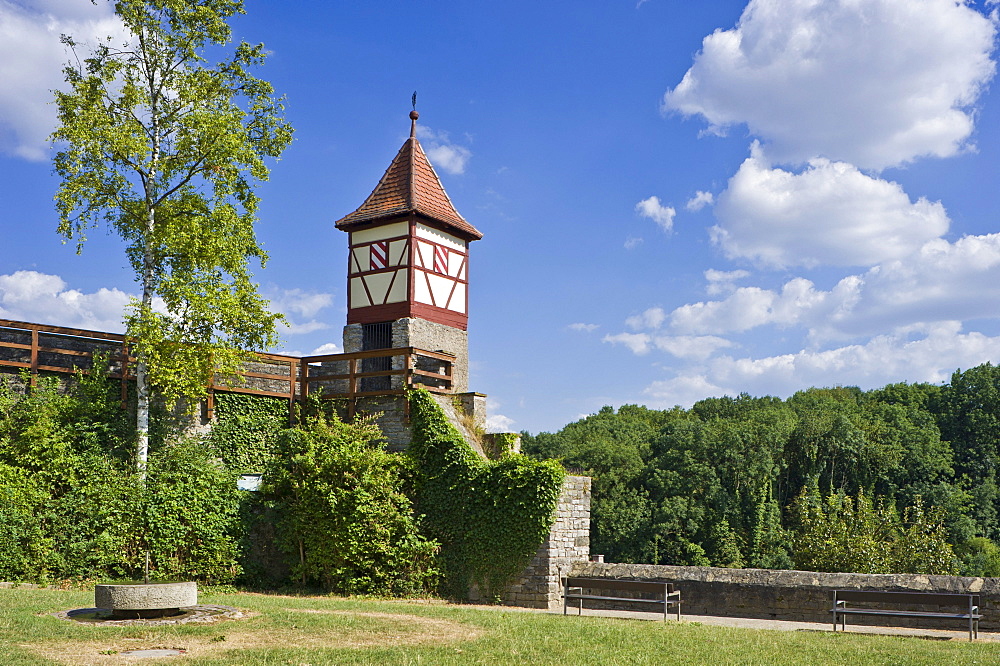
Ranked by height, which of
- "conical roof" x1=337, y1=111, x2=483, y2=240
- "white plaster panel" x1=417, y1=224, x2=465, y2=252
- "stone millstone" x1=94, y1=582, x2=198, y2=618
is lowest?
"stone millstone" x1=94, y1=582, x2=198, y2=618

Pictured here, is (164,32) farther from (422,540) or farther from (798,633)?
A: (798,633)

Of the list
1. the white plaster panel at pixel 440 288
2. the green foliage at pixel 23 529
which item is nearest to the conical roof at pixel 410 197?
the white plaster panel at pixel 440 288

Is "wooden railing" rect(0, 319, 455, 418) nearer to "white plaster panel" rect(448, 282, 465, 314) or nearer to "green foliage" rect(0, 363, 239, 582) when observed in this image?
"green foliage" rect(0, 363, 239, 582)

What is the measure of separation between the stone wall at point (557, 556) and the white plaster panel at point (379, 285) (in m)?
7.33

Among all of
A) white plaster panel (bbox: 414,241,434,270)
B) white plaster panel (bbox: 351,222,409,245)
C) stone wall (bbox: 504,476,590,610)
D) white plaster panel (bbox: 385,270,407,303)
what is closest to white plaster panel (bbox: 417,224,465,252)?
white plaster panel (bbox: 414,241,434,270)

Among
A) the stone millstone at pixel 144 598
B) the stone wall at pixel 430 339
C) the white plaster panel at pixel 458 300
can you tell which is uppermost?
the white plaster panel at pixel 458 300

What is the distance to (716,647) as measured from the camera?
8.34m

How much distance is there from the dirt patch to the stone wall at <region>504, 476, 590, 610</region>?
3.86 m

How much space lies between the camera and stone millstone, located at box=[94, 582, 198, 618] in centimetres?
875

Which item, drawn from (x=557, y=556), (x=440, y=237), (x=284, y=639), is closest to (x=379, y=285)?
(x=440, y=237)

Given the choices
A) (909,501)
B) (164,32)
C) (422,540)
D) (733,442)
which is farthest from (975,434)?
(164,32)

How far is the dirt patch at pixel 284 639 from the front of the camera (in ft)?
23.6

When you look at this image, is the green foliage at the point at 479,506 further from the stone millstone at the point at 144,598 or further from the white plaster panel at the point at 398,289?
the stone millstone at the point at 144,598

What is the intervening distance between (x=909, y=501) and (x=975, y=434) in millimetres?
8505
